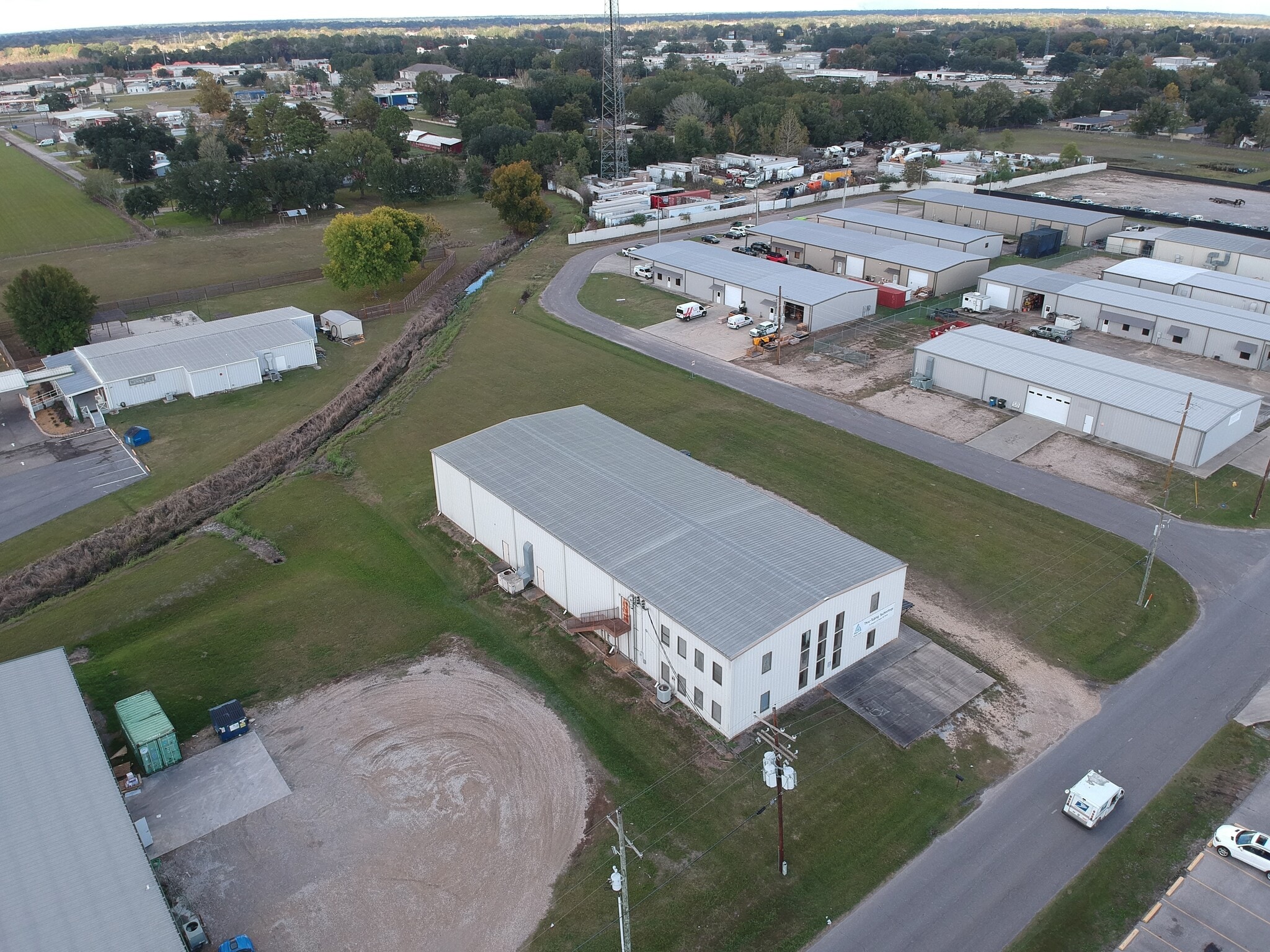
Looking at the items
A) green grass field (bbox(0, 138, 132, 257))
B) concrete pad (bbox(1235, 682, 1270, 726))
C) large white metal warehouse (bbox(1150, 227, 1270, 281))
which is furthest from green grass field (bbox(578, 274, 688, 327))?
green grass field (bbox(0, 138, 132, 257))

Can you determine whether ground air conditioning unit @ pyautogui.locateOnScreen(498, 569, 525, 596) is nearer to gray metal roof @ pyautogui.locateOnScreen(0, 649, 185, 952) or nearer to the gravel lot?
gray metal roof @ pyautogui.locateOnScreen(0, 649, 185, 952)

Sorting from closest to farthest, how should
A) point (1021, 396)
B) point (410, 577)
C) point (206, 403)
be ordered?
point (410, 577), point (1021, 396), point (206, 403)

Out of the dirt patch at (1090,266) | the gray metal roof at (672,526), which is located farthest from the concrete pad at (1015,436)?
the dirt patch at (1090,266)

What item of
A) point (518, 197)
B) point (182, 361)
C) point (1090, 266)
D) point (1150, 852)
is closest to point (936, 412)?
point (1150, 852)

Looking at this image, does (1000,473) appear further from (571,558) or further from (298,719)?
(298,719)

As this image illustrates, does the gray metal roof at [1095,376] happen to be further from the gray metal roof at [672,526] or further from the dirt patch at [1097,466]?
the gray metal roof at [672,526]

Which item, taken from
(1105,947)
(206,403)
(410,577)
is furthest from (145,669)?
(1105,947)
